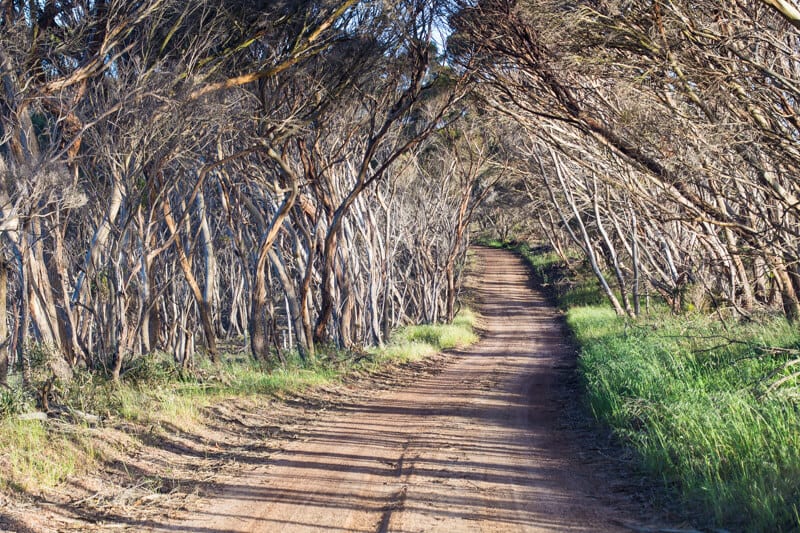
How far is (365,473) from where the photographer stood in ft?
23.8

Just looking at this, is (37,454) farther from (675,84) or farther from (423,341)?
(423,341)

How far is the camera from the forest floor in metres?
5.81

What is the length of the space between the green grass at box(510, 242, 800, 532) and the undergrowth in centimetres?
501

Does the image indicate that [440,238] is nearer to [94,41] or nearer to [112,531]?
[94,41]

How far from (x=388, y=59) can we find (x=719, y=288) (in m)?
9.76

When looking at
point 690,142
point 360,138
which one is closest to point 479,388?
point 690,142

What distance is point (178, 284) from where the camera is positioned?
26422mm

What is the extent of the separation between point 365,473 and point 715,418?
308 centimetres

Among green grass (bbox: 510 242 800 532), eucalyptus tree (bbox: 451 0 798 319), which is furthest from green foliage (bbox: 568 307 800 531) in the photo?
eucalyptus tree (bbox: 451 0 798 319)

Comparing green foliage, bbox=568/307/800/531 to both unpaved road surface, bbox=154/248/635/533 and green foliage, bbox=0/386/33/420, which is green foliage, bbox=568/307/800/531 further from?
green foliage, bbox=0/386/33/420

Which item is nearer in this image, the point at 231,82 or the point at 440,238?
the point at 231,82

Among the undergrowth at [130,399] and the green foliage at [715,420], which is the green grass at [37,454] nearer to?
the undergrowth at [130,399]

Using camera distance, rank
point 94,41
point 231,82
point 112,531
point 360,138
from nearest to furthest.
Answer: point 112,531 → point 94,41 → point 231,82 → point 360,138

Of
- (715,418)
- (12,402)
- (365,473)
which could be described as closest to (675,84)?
(715,418)
